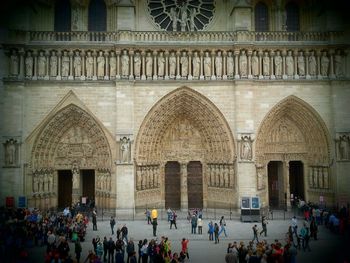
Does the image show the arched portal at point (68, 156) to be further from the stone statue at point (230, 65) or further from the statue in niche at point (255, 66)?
the statue in niche at point (255, 66)

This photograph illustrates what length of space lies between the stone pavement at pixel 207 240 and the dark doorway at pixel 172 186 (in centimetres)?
303

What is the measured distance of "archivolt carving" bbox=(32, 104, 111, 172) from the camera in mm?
21219

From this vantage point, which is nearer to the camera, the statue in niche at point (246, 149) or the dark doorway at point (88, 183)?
the statue in niche at point (246, 149)

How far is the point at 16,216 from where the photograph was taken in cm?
1722

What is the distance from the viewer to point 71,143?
22.1m

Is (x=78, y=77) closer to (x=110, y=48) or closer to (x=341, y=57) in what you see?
(x=110, y=48)

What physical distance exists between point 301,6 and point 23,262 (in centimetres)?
2157

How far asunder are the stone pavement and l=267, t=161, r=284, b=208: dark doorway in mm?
3906

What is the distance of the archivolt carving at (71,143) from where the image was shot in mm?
21219

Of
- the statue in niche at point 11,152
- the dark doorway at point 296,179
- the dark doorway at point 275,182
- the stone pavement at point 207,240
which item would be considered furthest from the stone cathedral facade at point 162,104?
the stone pavement at point 207,240

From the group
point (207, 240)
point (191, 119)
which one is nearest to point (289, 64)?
point (191, 119)

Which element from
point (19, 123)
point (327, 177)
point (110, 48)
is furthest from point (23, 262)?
point (327, 177)

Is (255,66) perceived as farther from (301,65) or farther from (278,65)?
(301,65)

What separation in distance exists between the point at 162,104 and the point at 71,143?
6154 millimetres
